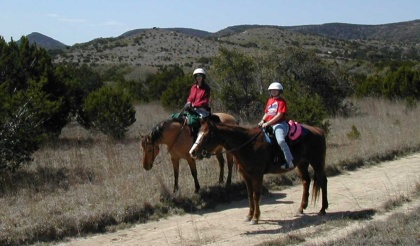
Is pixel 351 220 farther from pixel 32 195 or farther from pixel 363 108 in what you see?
pixel 363 108

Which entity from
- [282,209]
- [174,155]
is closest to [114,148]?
[174,155]

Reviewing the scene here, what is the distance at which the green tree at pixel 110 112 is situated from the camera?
1683 centimetres

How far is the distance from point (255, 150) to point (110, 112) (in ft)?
30.9

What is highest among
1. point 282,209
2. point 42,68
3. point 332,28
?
point 332,28

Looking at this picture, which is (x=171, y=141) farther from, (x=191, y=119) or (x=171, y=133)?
(x=191, y=119)

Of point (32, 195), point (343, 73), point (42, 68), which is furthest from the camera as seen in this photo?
point (343, 73)

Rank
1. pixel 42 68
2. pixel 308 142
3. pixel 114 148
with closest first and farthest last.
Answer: pixel 308 142 → pixel 114 148 → pixel 42 68

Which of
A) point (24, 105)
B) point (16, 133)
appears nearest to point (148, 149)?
point (16, 133)

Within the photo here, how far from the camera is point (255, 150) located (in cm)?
839

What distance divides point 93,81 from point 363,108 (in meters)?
14.6

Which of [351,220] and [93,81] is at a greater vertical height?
[93,81]

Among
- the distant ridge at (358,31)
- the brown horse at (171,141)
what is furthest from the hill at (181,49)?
the brown horse at (171,141)

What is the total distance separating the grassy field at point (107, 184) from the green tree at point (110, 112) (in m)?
0.48

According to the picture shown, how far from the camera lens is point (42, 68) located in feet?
56.3
